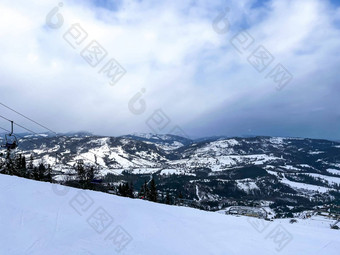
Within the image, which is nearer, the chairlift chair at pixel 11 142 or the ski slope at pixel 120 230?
the ski slope at pixel 120 230

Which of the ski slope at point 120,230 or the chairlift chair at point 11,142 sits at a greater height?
the chairlift chair at point 11,142

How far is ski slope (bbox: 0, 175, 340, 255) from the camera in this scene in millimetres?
7750

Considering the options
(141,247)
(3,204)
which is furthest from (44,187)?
(141,247)

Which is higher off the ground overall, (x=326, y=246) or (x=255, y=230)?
(x=255, y=230)

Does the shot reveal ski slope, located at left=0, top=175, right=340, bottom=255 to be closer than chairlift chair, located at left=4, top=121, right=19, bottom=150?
Yes

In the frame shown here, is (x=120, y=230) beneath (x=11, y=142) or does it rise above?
beneath

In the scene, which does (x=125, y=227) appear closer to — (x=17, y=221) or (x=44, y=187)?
(x=17, y=221)

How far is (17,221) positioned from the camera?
339 inches

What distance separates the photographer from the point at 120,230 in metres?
9.56

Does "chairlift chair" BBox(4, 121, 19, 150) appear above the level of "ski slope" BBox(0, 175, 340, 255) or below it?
above

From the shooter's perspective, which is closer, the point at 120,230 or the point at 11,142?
the point at 120,230

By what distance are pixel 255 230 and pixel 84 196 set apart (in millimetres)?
9531

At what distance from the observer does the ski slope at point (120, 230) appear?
7750 mm

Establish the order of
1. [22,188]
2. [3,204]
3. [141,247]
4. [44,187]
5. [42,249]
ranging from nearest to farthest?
1. [42,249]
2. [141,247]
3. [3,204]
4. [22,188]
5. [44,187]
